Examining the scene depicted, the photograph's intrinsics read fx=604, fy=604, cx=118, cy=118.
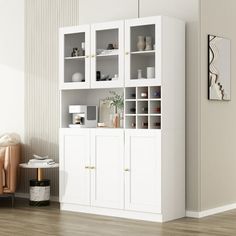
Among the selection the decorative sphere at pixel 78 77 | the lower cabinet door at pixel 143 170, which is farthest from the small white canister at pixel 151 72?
the decorative sphere at pixel 78 77

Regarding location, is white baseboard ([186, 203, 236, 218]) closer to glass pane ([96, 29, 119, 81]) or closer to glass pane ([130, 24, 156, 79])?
glass pane ([130, 24, 156, 79])

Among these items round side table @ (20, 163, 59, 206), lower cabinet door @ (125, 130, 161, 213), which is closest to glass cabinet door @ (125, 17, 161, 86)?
lower cabinet door @ (125, 130, 161, 213)

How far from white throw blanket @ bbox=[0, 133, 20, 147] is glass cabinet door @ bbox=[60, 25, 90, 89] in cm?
111

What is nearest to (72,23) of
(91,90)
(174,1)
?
(91,90)

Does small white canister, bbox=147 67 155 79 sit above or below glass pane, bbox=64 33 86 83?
below

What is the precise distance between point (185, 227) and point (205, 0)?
2.43 metres

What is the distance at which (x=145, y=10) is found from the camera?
6746mm

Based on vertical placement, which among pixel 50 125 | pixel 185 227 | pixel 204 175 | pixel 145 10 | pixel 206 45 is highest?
pixel 145 10

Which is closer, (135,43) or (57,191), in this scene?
(135,43)

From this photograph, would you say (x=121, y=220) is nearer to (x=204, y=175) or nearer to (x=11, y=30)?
(x=204, y=175)

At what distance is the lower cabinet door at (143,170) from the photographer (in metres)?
6.16

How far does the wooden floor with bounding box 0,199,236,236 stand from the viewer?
5641mm

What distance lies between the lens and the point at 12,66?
26.5 feet

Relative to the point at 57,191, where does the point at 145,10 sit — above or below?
above
